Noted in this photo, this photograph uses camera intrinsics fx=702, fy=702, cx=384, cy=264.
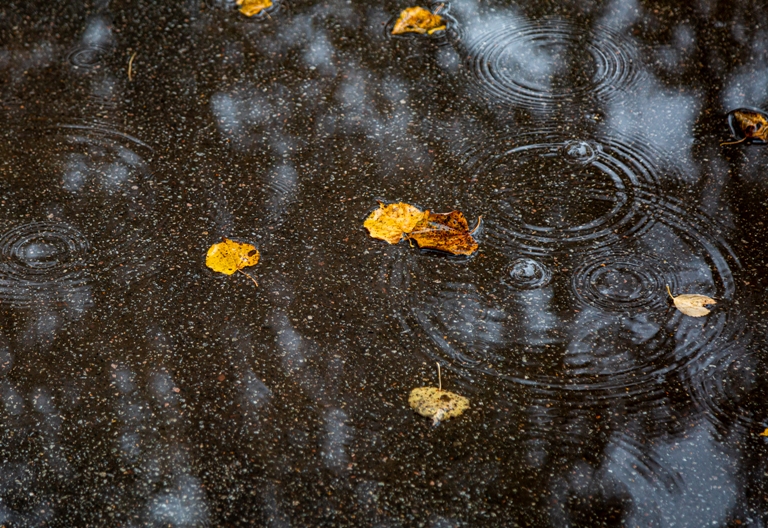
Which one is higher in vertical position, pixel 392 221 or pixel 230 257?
pixel 392 221

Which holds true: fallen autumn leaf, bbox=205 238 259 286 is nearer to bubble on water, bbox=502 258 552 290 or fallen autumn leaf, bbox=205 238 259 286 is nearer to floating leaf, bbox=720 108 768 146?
bubble on water, bbox=502 258 552 290

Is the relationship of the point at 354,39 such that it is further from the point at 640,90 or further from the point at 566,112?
the point at 640,90

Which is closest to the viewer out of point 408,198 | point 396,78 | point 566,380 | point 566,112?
point 566,380

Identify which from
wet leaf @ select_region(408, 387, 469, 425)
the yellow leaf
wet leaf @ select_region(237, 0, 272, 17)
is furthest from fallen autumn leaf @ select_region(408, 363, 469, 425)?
wet leaf @ select_region(237, 0, 272, 17)

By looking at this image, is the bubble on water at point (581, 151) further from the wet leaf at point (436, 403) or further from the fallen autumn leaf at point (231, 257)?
the fallen autumn leaf at point (231, 257)

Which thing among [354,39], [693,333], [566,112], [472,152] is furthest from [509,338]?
[354,39]

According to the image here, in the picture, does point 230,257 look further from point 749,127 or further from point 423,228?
point 749,127

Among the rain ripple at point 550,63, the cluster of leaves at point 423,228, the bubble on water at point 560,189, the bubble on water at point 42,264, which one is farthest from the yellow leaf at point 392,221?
the bubble on water at point 42,264

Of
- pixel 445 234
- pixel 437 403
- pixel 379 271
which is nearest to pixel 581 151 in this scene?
pixel 445 234
